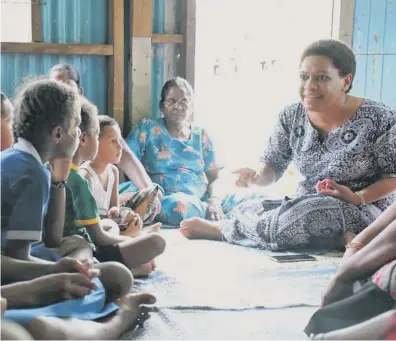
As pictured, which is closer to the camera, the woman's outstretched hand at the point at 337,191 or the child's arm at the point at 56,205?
the child's arm at the point at 56,205

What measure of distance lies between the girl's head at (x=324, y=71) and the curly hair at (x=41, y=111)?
4.27ft

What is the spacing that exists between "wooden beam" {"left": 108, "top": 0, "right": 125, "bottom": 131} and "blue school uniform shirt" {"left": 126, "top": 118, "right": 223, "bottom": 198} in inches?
7.1

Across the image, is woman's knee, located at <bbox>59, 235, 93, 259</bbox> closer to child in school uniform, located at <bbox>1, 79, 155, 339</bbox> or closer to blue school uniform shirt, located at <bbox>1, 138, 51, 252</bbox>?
child in school uniform, located at <bbox>1, 79, 155, 339</bbox>

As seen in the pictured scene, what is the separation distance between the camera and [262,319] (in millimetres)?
1943

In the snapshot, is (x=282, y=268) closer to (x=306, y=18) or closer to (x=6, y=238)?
(x=6, y=238)

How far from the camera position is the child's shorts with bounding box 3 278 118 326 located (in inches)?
59.0

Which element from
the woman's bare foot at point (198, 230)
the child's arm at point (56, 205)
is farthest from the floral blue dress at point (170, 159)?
the child's arm at point (56, 205)

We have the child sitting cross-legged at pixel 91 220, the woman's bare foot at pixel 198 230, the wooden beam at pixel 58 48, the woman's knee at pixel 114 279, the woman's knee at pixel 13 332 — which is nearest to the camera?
the woman's knee at pixel 13 332

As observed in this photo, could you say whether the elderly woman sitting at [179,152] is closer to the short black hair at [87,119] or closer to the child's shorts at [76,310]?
the short black hair at [87,119]

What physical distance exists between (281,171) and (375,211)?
1.64 feet

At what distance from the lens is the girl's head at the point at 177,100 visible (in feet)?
11.2

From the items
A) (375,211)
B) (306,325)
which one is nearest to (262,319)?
(306,325)

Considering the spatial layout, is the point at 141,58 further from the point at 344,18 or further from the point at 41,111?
the point at 41,111

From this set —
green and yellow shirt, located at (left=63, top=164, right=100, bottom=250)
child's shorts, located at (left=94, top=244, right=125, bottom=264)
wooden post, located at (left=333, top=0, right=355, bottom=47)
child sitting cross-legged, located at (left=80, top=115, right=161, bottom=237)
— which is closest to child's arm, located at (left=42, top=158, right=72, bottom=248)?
green and yellow shirt, located at (left=63, top=164, right=100, bottom=250)
